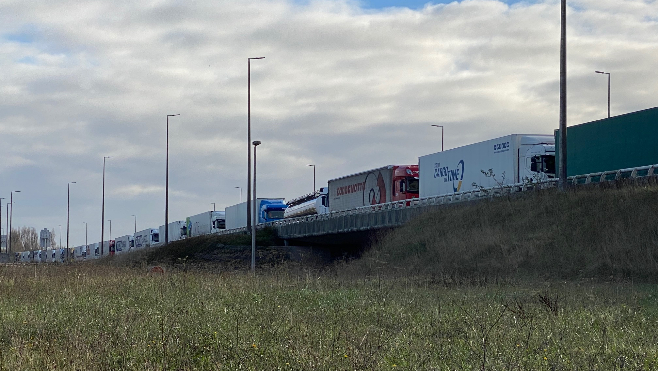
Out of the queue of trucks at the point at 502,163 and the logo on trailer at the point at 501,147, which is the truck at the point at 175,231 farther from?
the logo on trailer at the point at 501,147

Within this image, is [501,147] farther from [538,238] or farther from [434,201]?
[538,238]

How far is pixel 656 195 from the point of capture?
2856 centimetres

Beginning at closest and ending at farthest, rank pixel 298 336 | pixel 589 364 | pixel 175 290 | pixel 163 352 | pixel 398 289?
pixel 589 364
pixel 163 352
pixel 298 336
pixel 175 290
pixel 398 289

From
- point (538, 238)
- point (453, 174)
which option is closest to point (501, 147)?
point (453, 174)

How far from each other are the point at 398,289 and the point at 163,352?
10.6 meters

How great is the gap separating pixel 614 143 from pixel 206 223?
55.6 metres

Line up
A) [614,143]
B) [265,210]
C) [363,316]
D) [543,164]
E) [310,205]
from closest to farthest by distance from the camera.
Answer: [363,316], [614,143], [543,164], [310,205], [265,210]

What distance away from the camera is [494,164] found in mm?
40562

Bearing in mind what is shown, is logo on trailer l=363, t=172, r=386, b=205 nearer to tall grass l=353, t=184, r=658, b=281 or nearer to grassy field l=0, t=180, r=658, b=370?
tall grass l=353, t=184, r=658, b=281

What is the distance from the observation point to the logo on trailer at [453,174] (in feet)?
143

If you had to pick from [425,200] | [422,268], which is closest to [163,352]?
[422,268]

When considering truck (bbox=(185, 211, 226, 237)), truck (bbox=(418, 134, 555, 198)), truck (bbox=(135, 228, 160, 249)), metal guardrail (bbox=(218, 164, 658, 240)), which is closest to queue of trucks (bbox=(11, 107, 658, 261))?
truck (bbox=(418, 134, 555, 198))

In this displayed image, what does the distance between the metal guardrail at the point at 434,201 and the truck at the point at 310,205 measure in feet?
14.7

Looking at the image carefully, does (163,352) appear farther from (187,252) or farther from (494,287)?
(187,252)
